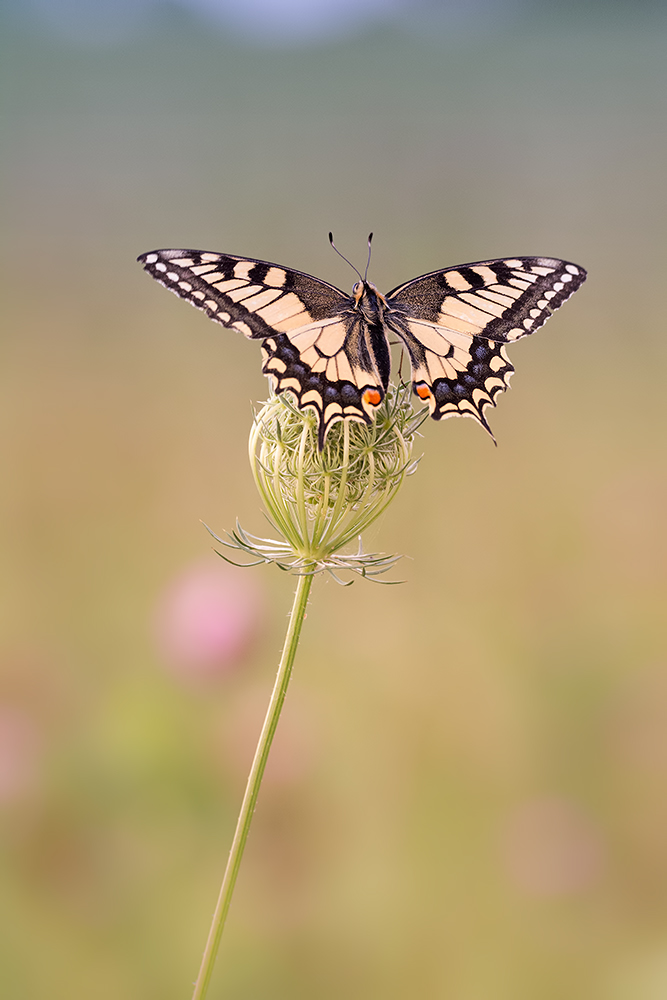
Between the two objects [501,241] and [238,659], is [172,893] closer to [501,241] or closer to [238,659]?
[238,659]

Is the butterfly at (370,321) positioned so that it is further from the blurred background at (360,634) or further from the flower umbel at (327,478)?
the blurred background at (360,634)

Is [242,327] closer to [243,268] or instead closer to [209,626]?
[243,268]

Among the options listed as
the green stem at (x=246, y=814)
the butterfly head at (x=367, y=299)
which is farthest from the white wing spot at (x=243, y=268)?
the green stem at (x=246, y=814)

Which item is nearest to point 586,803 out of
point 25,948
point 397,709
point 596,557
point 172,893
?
point 397,709

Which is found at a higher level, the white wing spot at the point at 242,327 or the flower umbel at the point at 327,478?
the white wing spot at the point at 242,327

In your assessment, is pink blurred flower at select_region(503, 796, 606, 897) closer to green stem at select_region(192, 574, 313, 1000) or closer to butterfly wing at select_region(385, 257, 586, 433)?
butterfly wing at select_region(385, 257, 586, 433)

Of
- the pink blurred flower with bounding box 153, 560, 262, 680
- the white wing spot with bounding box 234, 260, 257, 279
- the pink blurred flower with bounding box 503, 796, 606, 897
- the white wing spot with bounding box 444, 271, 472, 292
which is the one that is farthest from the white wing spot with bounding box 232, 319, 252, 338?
the pink blurred flower with bounding box 503, 796, 606, 897
